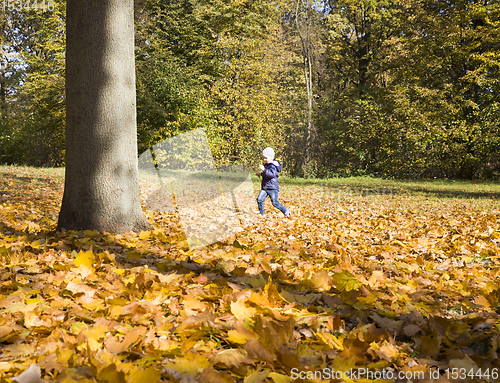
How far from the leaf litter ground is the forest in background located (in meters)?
13.7

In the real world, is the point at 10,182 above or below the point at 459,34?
below

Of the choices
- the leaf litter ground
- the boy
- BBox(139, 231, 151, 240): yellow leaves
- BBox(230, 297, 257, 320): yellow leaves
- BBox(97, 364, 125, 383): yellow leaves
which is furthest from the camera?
the boy

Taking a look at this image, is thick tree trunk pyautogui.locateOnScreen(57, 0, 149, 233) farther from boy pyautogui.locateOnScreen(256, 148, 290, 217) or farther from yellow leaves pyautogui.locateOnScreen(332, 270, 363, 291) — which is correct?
boy pyautogui.locateOnScreen(256, 148, 290, 217)

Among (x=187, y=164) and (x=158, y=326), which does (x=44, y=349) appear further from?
(x=187, y=164)

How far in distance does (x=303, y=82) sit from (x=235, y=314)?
1129 inches

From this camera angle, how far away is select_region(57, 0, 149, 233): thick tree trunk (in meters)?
4.28

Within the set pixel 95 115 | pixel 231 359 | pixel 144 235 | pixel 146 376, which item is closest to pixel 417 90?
pixel 95 115

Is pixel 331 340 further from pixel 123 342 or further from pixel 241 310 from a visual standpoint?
pixel 123 342

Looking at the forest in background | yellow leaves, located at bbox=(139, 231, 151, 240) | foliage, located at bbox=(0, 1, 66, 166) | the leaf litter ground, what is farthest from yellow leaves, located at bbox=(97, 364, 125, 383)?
foliage, located at bbox=(0, 1, 66, 166)

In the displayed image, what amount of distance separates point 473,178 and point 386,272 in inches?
759

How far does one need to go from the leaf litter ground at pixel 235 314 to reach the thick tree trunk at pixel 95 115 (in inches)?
17.9

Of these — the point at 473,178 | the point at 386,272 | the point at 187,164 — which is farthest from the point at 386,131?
the point at 386,272

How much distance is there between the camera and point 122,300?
2031mm

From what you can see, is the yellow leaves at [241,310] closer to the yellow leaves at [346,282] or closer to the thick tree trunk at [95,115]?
the yellow leaves at [346,282]
